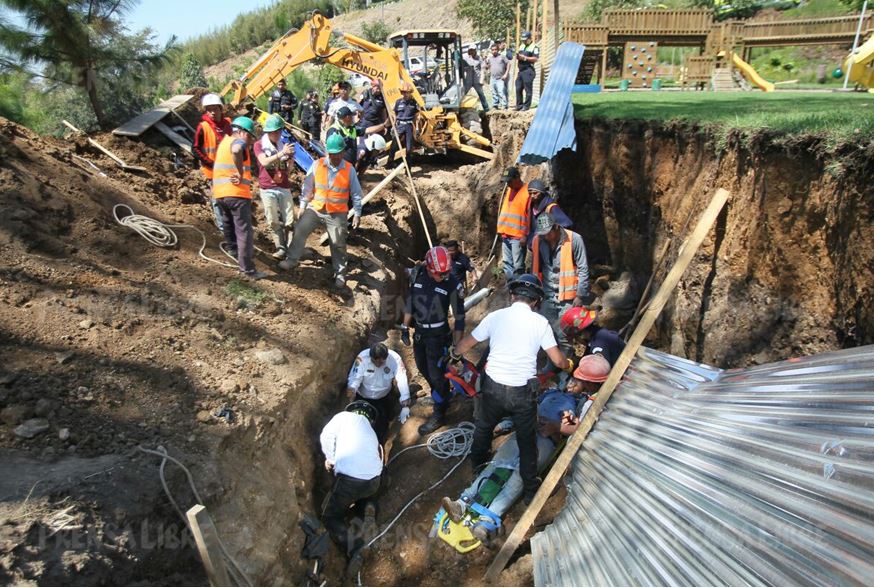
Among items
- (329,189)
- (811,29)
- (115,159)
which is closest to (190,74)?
(115,159)

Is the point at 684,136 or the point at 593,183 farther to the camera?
the point at 593,183

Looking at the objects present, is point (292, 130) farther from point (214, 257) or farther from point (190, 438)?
point (190, 438)

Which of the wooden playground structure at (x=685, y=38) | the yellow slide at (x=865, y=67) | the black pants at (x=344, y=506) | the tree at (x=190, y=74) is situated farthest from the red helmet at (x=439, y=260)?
the tree at (x=190, y=74)

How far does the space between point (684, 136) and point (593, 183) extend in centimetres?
246

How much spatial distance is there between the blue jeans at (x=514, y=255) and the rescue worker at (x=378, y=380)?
7.32 feet

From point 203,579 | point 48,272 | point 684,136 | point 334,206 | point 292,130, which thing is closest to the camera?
point 203,579

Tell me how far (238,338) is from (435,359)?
2003 millimetres

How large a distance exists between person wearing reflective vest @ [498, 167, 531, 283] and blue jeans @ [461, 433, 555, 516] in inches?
104

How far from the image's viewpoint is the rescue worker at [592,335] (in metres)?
4.56

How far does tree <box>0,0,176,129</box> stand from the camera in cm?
743

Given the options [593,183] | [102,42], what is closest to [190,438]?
[593,183]

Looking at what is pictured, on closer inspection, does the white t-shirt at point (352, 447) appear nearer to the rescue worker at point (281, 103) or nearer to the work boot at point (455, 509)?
the work boot at point (455, 509)

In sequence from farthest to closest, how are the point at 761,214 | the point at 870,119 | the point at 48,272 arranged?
the point at 48,272, the point at 761,214, the point at 870,119

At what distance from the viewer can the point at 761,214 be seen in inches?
174
